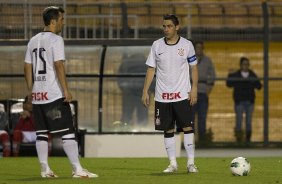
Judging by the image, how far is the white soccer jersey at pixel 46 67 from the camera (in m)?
14.5


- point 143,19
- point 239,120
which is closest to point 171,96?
point 239,120

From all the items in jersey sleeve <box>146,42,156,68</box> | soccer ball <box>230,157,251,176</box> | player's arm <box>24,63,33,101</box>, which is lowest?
soccer ball <box>230,157,251,176</box>

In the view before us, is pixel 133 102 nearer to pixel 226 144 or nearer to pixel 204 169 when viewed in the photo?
pixel 226 144

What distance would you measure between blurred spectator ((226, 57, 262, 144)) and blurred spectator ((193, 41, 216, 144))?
52 centimetres

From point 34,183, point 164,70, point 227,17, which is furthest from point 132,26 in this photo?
point 34,183

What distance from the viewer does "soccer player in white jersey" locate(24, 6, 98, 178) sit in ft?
47.6

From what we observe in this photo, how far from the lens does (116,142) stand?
2239 cm

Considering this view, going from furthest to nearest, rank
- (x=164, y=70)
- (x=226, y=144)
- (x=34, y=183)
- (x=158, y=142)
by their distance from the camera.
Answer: (x=226, y=144) < (x=158, y=142) < (x=164, y=70) < (x=34, y=183)

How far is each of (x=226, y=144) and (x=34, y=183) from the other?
463 inches

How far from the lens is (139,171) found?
55.3 ft

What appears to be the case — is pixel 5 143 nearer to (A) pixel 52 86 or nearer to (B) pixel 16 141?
(B) pixel 16 141

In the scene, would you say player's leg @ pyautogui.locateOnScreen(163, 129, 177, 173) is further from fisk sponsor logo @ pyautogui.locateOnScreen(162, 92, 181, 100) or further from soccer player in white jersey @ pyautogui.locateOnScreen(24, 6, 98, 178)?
soccer player in white jersey @ pyautogui.locateOnScreen(24, 6, 98, 178)

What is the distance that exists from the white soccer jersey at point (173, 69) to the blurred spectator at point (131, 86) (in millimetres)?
7288

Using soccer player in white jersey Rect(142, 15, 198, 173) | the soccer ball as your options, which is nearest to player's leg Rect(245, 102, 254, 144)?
soccer player in white jersey Rect(142, 15, 198, 173)
